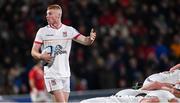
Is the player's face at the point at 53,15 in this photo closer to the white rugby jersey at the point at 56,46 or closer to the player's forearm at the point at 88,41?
the white rugby jersey at the point at 56,46

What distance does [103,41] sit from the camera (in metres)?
19.1

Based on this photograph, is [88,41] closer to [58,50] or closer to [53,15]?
[58,50]

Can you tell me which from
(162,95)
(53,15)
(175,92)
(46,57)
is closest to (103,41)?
(53,15)

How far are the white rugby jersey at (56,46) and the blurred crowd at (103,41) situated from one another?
309 inches

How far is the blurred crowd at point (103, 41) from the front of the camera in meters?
18.5

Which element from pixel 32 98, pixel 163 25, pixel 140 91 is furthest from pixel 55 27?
pixel 163 25

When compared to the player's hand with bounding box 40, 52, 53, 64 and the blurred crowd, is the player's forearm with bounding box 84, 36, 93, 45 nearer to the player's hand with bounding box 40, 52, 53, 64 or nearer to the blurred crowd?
the player's hand with bounding box 40, 52, 53, 64

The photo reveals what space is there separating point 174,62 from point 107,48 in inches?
74.4

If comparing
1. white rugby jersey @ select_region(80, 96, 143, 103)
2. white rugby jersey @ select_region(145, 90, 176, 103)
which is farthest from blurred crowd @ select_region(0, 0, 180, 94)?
white rugby jersey @ select_region(145, 90, 176, 103)

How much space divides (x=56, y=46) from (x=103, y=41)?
9.04 meters

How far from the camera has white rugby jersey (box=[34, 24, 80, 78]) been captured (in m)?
10.1

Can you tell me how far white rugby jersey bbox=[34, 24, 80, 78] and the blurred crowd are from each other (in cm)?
784

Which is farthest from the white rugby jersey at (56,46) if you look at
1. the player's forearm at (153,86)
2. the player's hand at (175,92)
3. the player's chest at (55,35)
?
the player's hand at (175,92)

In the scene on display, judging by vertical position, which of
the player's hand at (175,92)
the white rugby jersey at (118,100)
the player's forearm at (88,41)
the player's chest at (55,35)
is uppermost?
the player's chest at (55,35)
